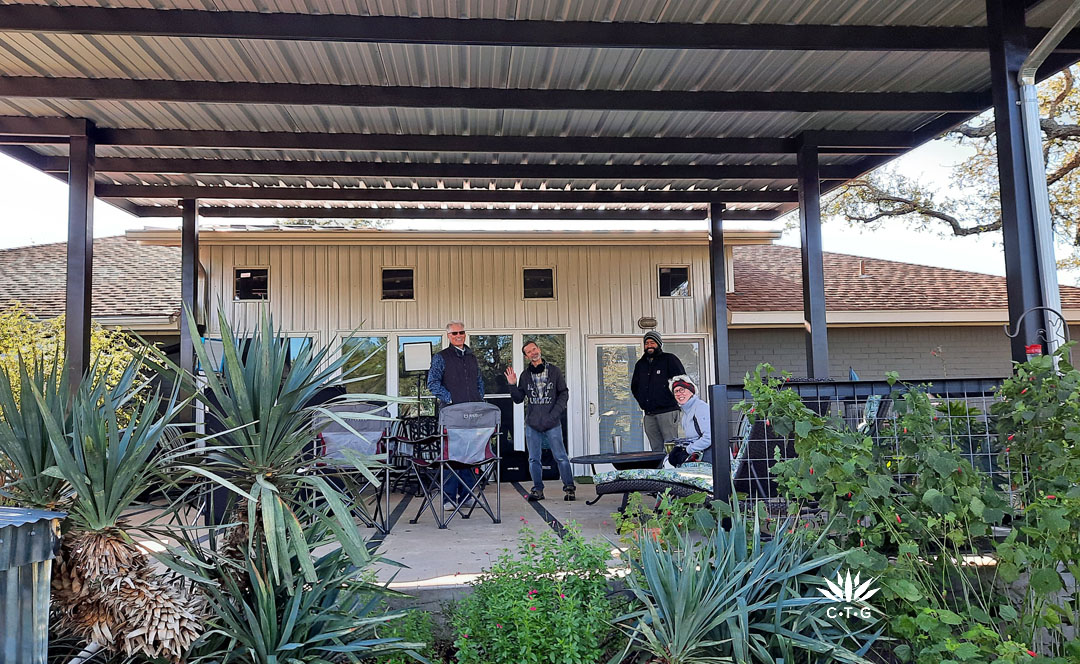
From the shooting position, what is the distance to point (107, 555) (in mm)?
2455

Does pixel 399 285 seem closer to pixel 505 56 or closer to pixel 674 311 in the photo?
pixel 674 311

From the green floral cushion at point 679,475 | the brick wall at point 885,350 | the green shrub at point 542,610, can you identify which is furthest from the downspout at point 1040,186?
the brick wall at point 885,350

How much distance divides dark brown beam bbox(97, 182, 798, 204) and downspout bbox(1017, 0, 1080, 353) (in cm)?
424

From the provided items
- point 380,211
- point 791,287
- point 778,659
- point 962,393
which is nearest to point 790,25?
point 962,393

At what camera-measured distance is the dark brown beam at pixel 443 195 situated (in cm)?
784

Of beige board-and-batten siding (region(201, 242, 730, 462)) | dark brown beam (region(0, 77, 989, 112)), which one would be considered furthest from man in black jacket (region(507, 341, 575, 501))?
dark brown beam (region(0, 77, 989, 112))

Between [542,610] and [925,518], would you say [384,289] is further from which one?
[925,518]

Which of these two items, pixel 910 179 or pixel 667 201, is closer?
pixel 667 201

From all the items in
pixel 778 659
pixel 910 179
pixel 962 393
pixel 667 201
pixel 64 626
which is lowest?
Answer: pixel 778 659

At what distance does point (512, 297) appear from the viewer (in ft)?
31.7

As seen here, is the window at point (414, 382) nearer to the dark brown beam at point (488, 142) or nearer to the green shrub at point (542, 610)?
the dark brown beam at point (488, 142)

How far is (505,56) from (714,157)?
2.85 meters

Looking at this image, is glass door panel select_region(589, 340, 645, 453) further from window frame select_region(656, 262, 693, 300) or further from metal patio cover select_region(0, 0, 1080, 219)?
metal patio cover select_region(0, 0, 1080, 219)

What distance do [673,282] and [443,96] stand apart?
5222mm
